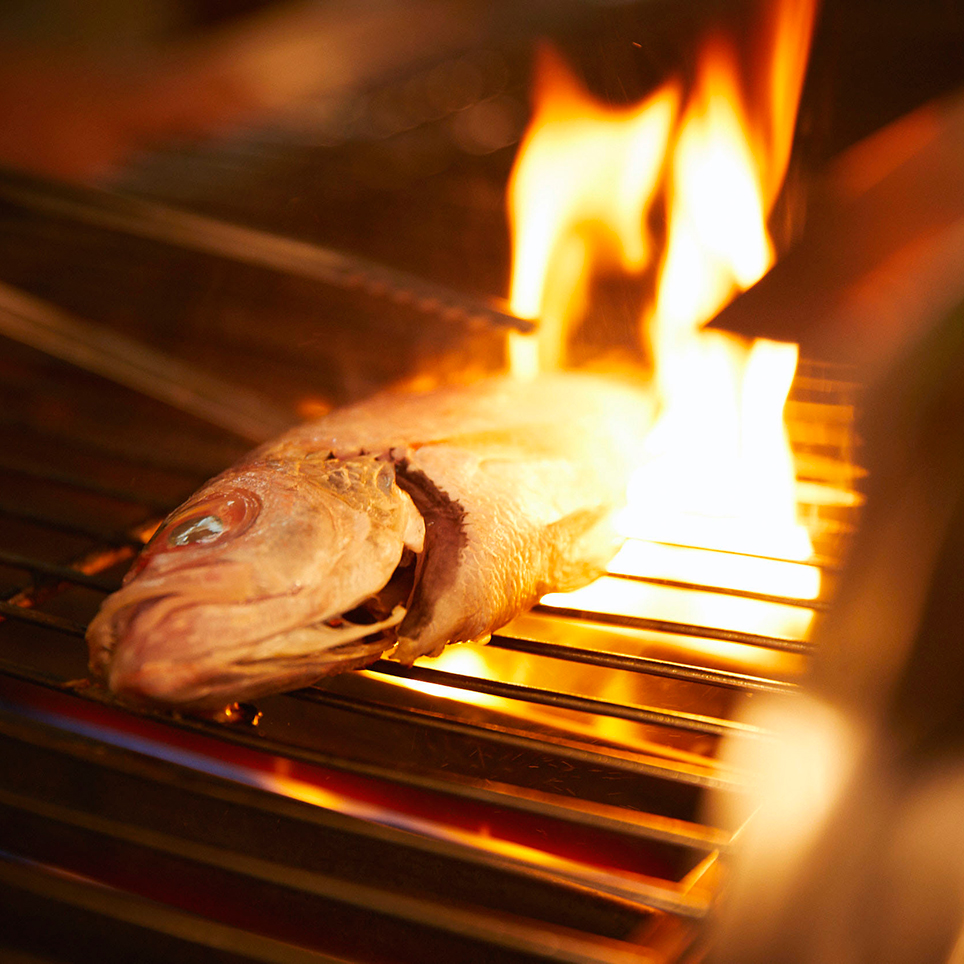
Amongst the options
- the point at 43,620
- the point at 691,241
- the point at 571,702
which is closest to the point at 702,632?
the point at 571,702

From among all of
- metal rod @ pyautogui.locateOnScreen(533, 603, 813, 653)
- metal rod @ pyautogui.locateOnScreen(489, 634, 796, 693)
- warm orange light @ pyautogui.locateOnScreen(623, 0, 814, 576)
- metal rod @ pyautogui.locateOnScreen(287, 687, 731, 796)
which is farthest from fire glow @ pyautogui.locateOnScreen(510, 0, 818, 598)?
metal rod @ pyautogui.locateOnScreen(287, 687, 731, 796)

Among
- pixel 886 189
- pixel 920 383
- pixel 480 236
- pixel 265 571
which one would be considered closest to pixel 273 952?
pixel 265 571

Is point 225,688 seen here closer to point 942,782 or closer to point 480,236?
point 942,782

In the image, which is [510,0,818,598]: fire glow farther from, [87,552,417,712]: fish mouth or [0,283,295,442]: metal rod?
[87,552,417,712]: fish mouth

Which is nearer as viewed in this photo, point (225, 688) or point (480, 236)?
point (225, 688)

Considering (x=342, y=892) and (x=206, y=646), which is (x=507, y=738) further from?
(x=206, y=646)

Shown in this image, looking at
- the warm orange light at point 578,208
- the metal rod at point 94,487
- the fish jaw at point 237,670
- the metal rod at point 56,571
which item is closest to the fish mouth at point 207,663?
the fish jaw at point 237,670

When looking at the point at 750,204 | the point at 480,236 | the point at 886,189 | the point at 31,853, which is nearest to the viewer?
the point at 31,853

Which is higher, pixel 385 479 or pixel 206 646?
pixel 385 479
